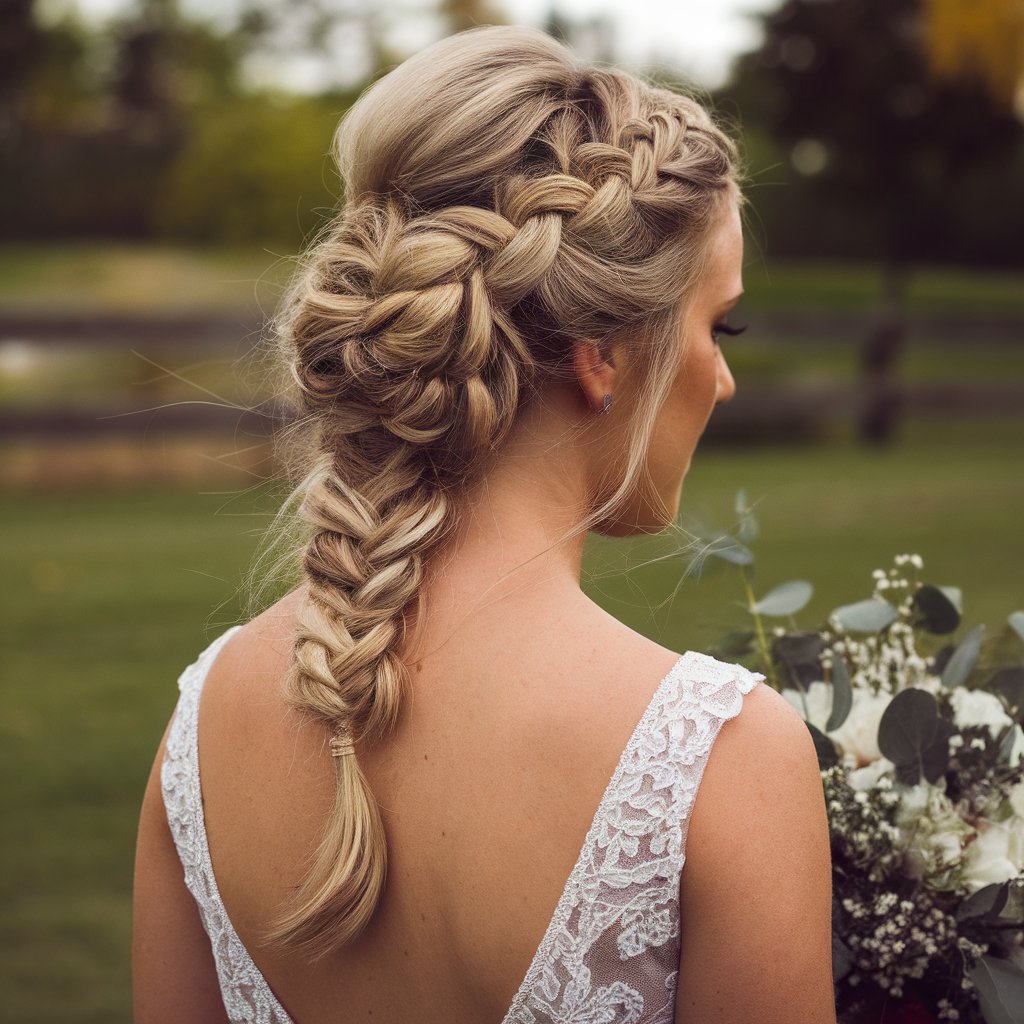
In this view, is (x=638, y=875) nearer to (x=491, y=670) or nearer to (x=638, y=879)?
(x=638, y=879)

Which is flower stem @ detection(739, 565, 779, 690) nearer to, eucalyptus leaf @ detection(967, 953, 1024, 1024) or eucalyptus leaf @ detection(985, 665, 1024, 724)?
eucalyptus leaf @ detection(985, 665, 1024, 724)

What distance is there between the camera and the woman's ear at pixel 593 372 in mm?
1391

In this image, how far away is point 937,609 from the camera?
1.73 m

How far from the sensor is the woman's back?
1233 mm

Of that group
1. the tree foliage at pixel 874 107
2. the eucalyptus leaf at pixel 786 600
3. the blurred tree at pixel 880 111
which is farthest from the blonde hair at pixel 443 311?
the tree foliage at pixel 874 107

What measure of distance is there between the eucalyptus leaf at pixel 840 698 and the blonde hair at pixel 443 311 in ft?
1.26

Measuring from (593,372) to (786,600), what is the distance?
57cm

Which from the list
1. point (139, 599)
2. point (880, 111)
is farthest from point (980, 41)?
point (139, 599)

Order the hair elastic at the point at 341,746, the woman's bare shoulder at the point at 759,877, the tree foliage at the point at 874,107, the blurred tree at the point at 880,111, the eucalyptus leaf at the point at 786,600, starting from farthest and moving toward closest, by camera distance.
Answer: the tree foliage at the point at 874,107, the blurred tree at the point at 880,111, the eucalyptus leaf at the point at 786,600, the hair elastic at the point at 341,746, the woman's bare shoulder at the point at 759,877

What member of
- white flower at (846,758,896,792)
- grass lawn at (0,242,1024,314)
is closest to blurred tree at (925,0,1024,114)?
grass lawn at (0,242,1024,314)

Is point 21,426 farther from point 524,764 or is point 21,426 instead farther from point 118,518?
point 524,764

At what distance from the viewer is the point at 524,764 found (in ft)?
4.07

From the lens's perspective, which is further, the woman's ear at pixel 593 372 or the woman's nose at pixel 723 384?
the woman's nose at pixel 723 384

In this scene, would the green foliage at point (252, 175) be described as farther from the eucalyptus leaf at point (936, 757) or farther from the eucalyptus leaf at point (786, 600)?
the eucalyptus leaf at point (936, 757)
